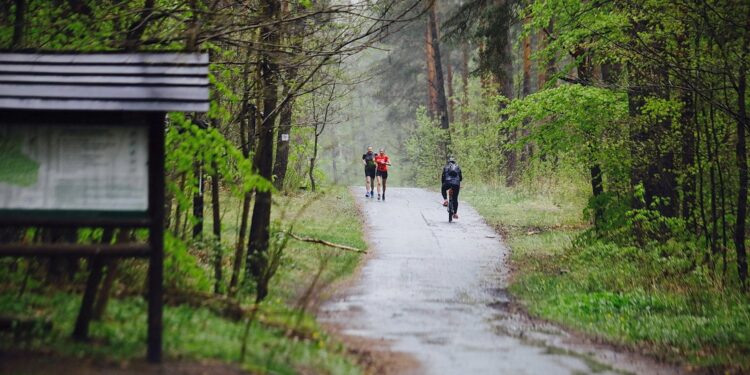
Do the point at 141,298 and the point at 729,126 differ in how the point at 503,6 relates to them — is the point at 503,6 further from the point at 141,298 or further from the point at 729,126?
the point at 141,298

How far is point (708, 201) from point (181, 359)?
10.5 meters

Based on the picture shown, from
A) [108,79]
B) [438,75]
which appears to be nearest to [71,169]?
[108,79]

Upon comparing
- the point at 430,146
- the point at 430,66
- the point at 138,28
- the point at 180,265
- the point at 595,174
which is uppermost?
the point at 430,66

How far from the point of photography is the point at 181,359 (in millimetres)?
6441

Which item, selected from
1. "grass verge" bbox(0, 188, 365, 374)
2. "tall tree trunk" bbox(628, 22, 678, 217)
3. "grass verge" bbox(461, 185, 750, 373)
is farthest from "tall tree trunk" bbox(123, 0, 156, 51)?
"tall tree trunk" bbox(628, 22, 678, 217)

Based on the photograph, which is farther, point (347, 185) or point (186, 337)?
point (347, 185)

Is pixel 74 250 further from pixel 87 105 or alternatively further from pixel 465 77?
pixel 465 77

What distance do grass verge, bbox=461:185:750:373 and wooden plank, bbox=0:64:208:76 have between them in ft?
20.7

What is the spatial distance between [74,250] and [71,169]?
0.65 m

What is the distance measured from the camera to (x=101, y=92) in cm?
609

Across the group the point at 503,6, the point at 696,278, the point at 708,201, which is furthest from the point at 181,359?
the point at 503,6

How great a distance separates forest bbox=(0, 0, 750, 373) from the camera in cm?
795

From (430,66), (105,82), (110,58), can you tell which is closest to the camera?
(105,82)

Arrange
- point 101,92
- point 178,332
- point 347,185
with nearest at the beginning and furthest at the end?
point 101,92 < point 178,332 < point 347,185
